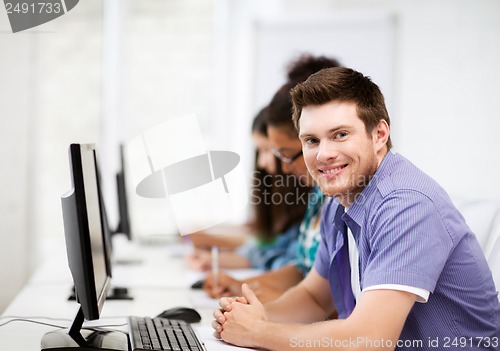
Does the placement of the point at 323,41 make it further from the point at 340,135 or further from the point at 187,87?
the point at 340,135

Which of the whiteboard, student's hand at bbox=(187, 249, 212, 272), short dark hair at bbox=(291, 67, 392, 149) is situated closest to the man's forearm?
short dark hair at bbox=(291, 67, 392, 149)

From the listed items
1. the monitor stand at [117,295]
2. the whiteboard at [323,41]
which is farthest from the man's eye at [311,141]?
the whiteboard at [323,41]

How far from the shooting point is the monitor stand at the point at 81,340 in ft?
3.50

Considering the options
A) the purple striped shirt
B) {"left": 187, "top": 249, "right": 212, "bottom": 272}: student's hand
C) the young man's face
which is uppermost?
the young man's face

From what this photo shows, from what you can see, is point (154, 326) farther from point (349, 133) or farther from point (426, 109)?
point (426, 109)

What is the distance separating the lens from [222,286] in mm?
1710

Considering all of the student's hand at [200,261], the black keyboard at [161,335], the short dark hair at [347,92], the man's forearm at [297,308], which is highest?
the short dark hair at [347,92]

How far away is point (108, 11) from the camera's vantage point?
3.30 metres

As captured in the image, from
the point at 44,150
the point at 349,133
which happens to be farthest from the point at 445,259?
the point at 44,150

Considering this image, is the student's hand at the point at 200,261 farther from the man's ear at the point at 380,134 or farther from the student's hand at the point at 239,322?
the man's ear at the point at 380,134

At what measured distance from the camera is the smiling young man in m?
0.98

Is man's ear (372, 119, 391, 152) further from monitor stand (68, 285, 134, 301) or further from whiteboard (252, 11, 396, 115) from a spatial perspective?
whiteboard (252, 11, 396, 115)

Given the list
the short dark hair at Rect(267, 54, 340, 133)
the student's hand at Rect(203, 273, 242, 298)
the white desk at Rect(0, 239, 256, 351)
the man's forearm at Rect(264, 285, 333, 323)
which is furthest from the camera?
the student's hand at Rect(203, 273, 242, 298)

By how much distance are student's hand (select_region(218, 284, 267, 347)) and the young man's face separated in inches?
11.1
